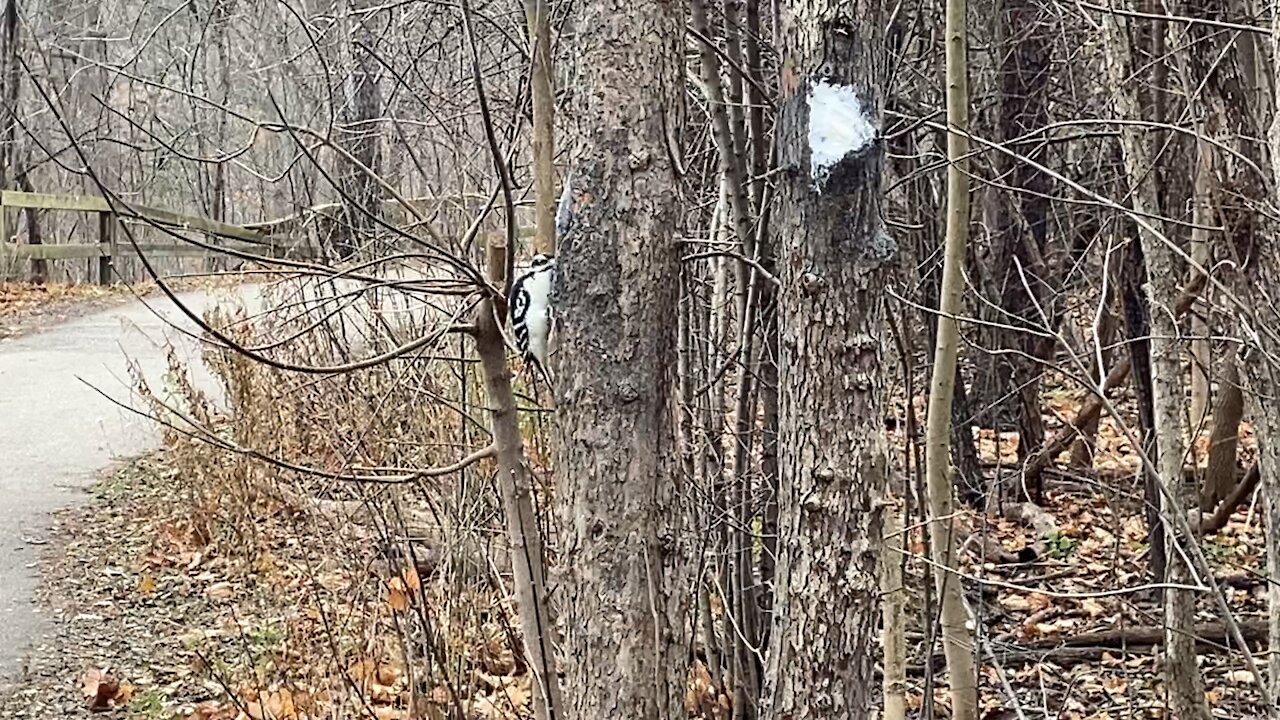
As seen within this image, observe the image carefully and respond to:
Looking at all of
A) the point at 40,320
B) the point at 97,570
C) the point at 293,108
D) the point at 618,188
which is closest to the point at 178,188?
the point at 40,320

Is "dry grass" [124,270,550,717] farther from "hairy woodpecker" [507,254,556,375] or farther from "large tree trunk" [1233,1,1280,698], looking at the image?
"large tree trunk" [1233,1,1280,698]

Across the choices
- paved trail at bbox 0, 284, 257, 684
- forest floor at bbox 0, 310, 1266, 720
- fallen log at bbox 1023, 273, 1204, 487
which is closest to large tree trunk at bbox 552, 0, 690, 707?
forest floor at bbox 0, 310, 1266, 720

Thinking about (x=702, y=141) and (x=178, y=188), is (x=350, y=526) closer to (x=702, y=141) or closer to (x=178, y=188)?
(x=702, y=141)

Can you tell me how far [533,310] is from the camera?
10.1 ft

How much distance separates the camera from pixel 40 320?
45.5ft

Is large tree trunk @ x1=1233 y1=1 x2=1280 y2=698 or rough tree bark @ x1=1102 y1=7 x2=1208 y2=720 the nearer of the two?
large tree trunk @ x1=1233 y1=1 x2=1280 y2=698

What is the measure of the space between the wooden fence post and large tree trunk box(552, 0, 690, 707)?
16184mm

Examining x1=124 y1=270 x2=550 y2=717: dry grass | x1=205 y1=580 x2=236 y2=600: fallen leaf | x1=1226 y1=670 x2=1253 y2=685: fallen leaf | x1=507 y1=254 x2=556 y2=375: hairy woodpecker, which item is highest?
x1=507 y1=254 x2=556 y2=375: hairy woodpecker

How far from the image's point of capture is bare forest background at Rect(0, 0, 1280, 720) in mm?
2811

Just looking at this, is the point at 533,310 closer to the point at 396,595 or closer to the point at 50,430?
the point at 396,595

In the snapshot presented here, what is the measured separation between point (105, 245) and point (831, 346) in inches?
676

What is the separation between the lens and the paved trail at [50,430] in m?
5.98

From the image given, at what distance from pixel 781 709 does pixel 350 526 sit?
2.38 metres

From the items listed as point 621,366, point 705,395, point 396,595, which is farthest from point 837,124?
point 396,595
